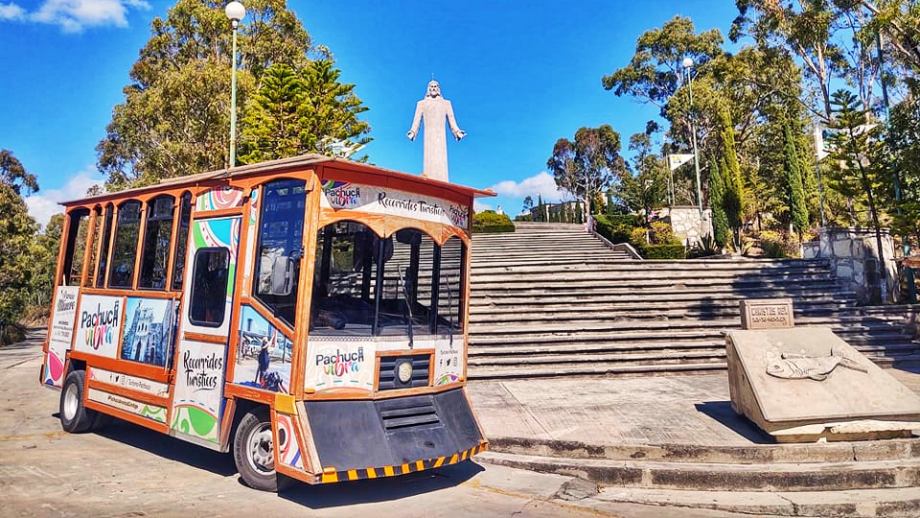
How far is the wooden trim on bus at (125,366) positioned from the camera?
5895 mm

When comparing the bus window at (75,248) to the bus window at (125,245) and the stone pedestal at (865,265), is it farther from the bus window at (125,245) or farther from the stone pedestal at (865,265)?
the stone pedestal at (865,265)

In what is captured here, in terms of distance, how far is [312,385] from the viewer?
460cm

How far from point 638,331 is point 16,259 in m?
22.4

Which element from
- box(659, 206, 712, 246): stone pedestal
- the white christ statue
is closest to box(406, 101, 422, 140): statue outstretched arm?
the white christ statue

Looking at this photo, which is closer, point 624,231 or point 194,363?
point 194,363

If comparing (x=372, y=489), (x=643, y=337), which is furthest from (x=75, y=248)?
(x=643, y=337)

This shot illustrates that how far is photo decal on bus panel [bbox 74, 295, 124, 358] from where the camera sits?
21.9 ft

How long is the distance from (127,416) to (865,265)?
16490mm

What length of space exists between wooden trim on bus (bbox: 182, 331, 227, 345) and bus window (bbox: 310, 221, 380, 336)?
1.18 meters

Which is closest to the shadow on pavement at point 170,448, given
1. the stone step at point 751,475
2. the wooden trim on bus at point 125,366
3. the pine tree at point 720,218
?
the wooden trim on bus at point 125,366

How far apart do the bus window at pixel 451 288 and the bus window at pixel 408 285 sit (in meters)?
0.11

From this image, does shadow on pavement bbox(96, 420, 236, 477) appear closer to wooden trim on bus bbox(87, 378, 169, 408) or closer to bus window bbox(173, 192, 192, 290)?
wooden trim on bus bbox(87, 378, 169, 408)

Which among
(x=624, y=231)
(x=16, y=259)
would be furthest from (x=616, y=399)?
(x=16, y=259)

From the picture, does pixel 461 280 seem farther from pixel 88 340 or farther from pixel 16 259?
pixel 16 259
